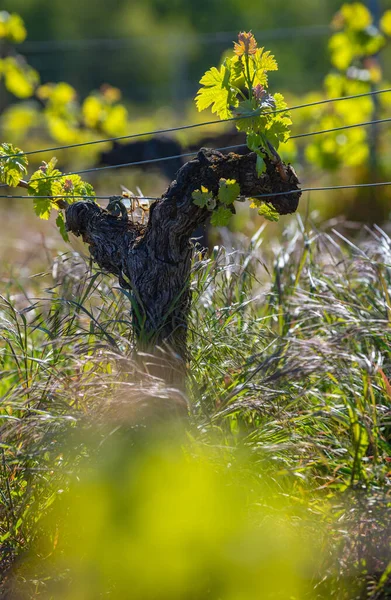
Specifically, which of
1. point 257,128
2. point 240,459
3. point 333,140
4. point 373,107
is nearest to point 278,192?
point 257,128

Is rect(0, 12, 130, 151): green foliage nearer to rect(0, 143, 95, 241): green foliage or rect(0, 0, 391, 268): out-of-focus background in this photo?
rect(0, 0, 391, 268): out-of-focus background

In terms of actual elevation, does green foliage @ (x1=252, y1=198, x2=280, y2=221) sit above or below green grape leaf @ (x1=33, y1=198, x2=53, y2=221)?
below

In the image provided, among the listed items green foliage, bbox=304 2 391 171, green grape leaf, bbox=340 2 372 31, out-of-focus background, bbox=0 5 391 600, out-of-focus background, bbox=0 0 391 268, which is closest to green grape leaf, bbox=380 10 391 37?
out-of-focus background, bbox=0 0 391 268

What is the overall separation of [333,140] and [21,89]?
295 centimetres

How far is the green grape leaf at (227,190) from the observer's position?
2.42m

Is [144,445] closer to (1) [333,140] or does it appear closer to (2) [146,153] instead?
(2) [146,153]

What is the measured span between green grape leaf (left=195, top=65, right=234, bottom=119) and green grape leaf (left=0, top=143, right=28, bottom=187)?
681 millimetres

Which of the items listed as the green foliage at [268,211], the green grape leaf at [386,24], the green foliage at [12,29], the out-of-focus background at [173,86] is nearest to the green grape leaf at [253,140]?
the green foliage at [268,211]

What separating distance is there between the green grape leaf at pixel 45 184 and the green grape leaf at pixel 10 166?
5cm

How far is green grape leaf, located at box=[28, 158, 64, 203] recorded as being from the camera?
9.06ft

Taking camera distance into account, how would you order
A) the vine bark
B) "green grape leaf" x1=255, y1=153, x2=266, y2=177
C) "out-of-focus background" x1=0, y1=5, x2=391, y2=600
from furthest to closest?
the vine bark → "green grape leaf" x1=255, y1=153, x2=266, y2=177 → "out-of-focus background" x1=0, y1=5, x2=391, y2=600

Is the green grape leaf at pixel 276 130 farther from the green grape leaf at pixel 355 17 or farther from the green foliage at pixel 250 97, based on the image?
the green grape leaf at pixel 355 17

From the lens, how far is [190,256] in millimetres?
2576

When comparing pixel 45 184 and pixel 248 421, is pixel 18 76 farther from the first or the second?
pixel 248 421
